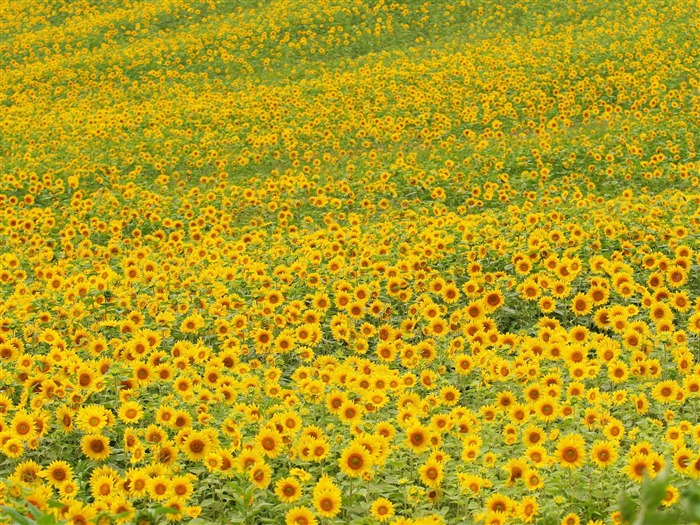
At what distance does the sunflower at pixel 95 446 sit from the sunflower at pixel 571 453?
324cm

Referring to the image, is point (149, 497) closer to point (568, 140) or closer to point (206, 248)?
point (206, 248)

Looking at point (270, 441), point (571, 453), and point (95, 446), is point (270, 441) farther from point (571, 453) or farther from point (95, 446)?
point (571, 453)

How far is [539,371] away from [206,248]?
6357mm

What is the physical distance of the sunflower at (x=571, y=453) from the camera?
4.46m

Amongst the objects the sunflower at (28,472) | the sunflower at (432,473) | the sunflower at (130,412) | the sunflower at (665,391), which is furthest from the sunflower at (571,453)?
the sunflower at (28,472)

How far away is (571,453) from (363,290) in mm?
4028

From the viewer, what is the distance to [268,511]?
462 centimetres

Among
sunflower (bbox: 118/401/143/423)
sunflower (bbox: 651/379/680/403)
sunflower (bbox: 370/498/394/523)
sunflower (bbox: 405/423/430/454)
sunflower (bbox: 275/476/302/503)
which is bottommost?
sunflower (bbox: 651/379/680/403)

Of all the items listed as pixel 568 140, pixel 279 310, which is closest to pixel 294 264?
pixel 279 310

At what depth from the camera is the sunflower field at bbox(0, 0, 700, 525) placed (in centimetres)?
457

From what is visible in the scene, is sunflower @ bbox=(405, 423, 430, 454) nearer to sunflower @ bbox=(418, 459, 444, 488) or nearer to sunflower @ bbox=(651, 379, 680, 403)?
sunflower @ bbox=(418, 459, 444, 488)

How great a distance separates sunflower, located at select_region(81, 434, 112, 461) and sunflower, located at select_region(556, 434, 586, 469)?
3.24m

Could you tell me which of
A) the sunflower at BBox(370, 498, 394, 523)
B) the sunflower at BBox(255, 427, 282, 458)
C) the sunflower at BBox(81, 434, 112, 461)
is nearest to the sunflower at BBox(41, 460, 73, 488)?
the sunflower at BBox(81, 434, 112, 461)

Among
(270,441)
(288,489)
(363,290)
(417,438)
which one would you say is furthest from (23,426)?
(363,290)
